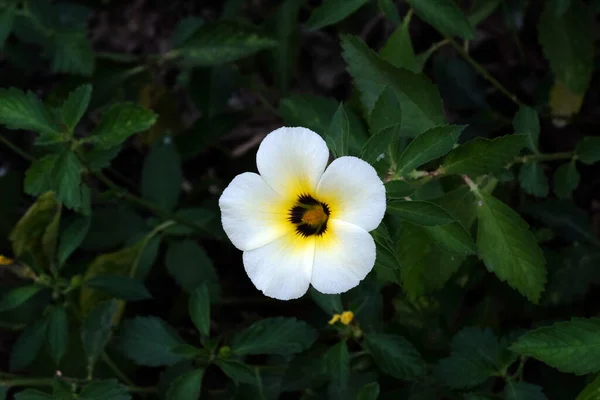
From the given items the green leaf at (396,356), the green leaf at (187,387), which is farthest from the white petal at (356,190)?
the green leaf at (187,387)

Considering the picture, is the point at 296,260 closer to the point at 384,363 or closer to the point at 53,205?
the point at 384,363

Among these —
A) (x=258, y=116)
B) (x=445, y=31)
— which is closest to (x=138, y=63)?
(x=258, y=116)

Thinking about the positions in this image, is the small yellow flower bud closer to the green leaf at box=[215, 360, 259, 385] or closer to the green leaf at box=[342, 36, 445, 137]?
the green leaf at box=[215, 360, 259, 385]

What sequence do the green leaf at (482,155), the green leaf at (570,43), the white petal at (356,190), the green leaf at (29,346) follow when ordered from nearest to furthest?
the white petal at (356,190) → the green leaf at (482,155) → the green leaf at (29,346) → the green leaf at (570,43)

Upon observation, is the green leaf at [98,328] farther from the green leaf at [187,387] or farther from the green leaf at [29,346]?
the green leaf at [187,387]

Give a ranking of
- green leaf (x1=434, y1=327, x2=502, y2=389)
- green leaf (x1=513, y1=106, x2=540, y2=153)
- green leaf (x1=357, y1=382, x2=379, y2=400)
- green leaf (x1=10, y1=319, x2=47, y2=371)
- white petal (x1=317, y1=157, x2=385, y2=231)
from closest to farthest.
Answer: white petal (x1=317, y1=157, x2=385, y2=231) < green leaf (x1=357, y1=382, x2=379, y2=400) < green leaf (x1=434, y1=327, x2=502, y2=389) < green leaf (x1=513, y1=106, x2=540, y2=153) < green leaf (x1=10, y1=319, x2=47, y2=371)

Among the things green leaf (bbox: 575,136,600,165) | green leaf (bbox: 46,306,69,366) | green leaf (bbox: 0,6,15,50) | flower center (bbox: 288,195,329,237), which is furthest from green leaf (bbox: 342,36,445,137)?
green leaf (bbox: 0,6,15,50)
